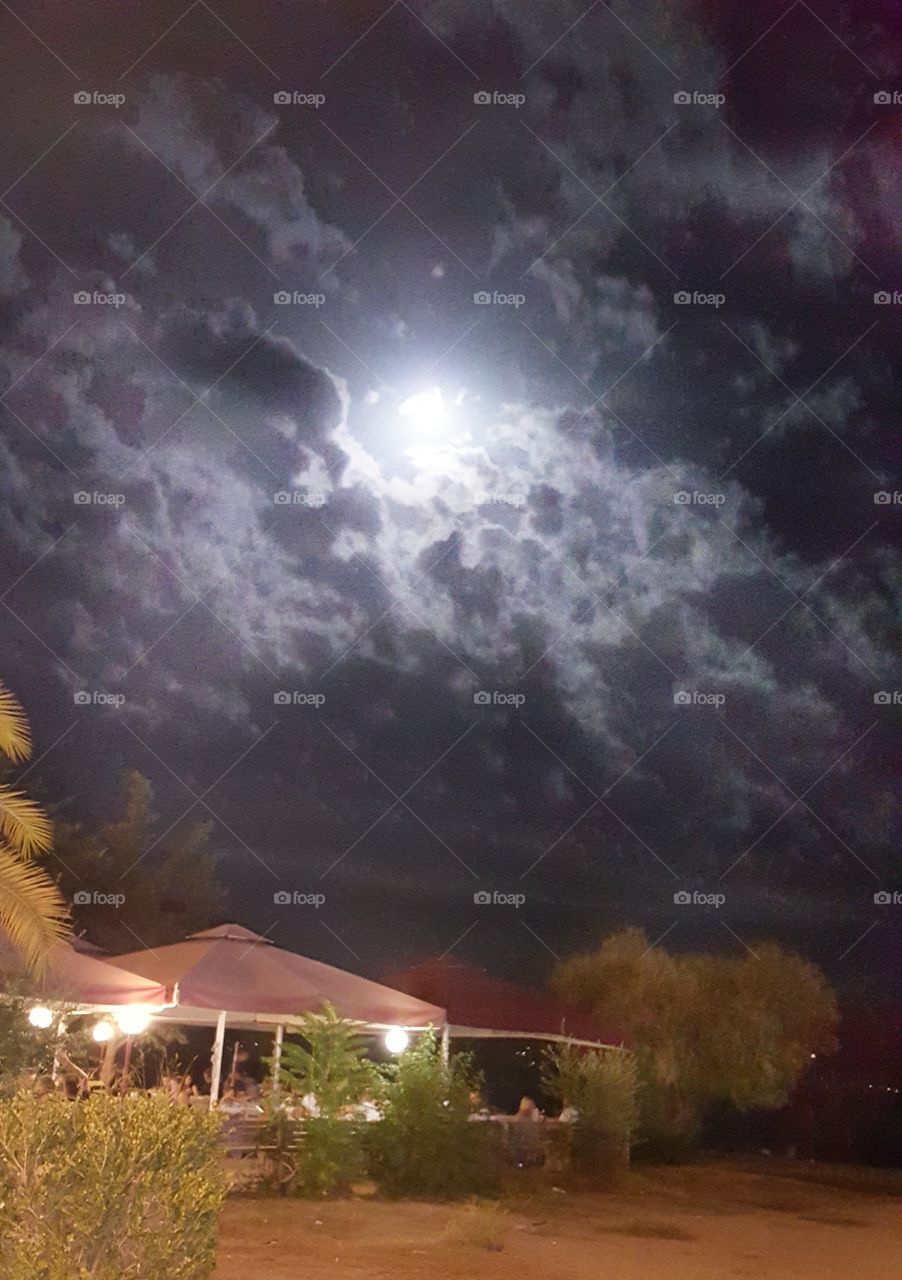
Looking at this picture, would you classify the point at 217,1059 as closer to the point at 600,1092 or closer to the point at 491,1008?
the point at 600,1092

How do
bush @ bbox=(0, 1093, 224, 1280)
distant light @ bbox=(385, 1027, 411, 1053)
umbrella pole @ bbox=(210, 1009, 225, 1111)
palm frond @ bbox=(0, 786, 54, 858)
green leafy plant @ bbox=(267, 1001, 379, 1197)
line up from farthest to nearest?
distant light @ bbox=(385, 1027, 411, 1053), umbrella pole @ bbox=(210, 1009, 225, 1111), green leafy plant @ bbox=(267, 1001, 379, 1197), palm frond @ bbox=(0, 786, 54, 858), bush @ bbox=(0, 1093, 224, 1280)

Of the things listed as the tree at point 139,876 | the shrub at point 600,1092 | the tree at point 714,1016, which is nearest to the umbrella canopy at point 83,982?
the shrub at point 600,1092

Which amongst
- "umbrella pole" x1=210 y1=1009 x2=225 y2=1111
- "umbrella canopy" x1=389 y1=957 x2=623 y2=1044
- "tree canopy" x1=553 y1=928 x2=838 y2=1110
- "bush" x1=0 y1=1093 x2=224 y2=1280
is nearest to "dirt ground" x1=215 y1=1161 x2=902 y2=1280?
"umbrella pole" x1=210 y1=1009 x2=225 y2=1111

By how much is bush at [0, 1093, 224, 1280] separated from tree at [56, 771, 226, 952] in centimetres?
1886

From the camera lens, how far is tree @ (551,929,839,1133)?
65.6 feet

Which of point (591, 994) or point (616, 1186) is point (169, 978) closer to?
point (616, 1186)

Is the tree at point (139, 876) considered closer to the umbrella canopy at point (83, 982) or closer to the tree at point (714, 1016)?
the tree at point (714, 1016)

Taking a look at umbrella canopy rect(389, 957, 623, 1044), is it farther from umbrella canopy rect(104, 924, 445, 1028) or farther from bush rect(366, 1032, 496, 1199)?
bush rect(366, 1032, 496, 1199)

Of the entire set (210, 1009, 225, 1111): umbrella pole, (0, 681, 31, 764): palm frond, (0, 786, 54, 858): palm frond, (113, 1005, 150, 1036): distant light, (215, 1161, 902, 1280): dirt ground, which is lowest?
(215, 1161, 902, 1280): dirt ground

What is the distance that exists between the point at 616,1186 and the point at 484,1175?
2.57m

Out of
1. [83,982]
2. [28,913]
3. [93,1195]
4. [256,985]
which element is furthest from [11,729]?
[93,1195]

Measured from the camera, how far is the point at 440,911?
28.7 meters

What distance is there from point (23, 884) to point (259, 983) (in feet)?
9.33

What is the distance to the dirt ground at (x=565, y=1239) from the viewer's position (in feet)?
26.8
